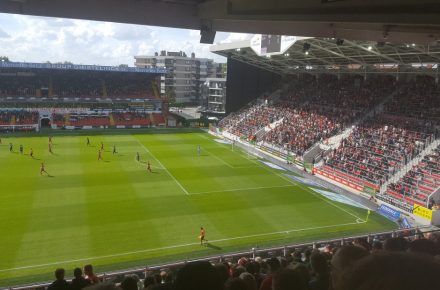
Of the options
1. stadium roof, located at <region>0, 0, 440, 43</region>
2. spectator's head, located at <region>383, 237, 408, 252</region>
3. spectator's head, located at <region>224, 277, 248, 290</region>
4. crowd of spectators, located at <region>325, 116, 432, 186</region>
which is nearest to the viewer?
spectator's head, located at <region>224, 277, 248, 290</region>

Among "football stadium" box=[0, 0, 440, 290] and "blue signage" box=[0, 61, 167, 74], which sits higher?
"blue signage" box=[0, 61, 167, 74]

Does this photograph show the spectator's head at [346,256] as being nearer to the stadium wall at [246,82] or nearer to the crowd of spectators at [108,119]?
the stadium wall at [246,82]

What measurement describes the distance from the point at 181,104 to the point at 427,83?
67.6 metres

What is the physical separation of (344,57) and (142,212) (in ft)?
81.1

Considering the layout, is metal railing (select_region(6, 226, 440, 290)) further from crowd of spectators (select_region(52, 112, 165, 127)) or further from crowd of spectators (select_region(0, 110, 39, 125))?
crowd of spectators (select_region(52, 112, 165, 127))

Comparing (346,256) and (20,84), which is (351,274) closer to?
(346,256)

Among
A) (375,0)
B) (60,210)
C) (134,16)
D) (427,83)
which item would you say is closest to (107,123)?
(60,210)

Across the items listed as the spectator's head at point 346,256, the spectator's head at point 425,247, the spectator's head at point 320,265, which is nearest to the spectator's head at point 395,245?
the spectator's head at point 425,247

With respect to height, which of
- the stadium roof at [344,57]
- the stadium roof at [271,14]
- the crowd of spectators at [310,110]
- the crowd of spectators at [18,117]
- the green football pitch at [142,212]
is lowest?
the green football pitch at [142,212]

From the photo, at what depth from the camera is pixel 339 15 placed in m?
6.69

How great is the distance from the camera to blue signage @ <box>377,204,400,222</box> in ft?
75.4

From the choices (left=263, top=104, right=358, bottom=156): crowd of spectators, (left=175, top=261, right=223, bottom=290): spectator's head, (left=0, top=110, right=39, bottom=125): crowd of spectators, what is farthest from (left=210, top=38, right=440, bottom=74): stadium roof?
(left=0, top=110, right=39, bottom=125): crowd of spectators

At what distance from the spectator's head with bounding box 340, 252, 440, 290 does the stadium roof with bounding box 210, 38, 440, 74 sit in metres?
21.0

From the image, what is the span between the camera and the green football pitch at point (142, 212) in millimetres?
17281
